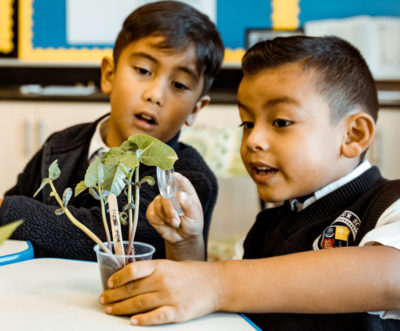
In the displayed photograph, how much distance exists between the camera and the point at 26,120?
287 cm

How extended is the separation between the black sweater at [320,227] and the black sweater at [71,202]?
188 mm

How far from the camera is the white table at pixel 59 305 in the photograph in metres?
0.54

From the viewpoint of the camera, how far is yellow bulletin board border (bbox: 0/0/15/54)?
315 cm

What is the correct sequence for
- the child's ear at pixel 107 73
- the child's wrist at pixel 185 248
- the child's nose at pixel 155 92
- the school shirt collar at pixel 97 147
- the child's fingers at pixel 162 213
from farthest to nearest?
the child's ear at pixel 107 73 < the school shirt collar at pixel 97 147 < the child's nose at pixel 155 92 < the child's wrist at pixel 185 248 < the child's fingers at pixel 162 213

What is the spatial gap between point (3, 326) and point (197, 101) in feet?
3.05

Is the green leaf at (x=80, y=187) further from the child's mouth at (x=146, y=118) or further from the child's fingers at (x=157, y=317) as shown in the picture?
the child's mouth at (x=146, y=118)

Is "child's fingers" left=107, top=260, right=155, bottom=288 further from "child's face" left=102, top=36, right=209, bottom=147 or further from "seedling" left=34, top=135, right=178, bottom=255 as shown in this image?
"child's face" left=102, top=36, right=209, bottom=147

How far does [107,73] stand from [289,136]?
28.7 inches

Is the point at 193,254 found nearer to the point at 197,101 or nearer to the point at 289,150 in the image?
the point at 289,150

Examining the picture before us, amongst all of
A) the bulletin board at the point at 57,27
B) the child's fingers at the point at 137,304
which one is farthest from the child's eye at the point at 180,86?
the bulletin board at the point at 57,27

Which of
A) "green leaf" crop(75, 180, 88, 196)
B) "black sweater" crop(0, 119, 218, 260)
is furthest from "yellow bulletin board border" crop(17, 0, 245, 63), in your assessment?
"green leaf" crop(75, 180, 88, 196)

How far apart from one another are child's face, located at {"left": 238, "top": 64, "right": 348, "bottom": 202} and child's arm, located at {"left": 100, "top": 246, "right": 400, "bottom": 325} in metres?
0.29

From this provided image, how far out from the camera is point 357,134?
3.11 ft

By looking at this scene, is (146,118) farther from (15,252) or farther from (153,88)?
(15,252)
